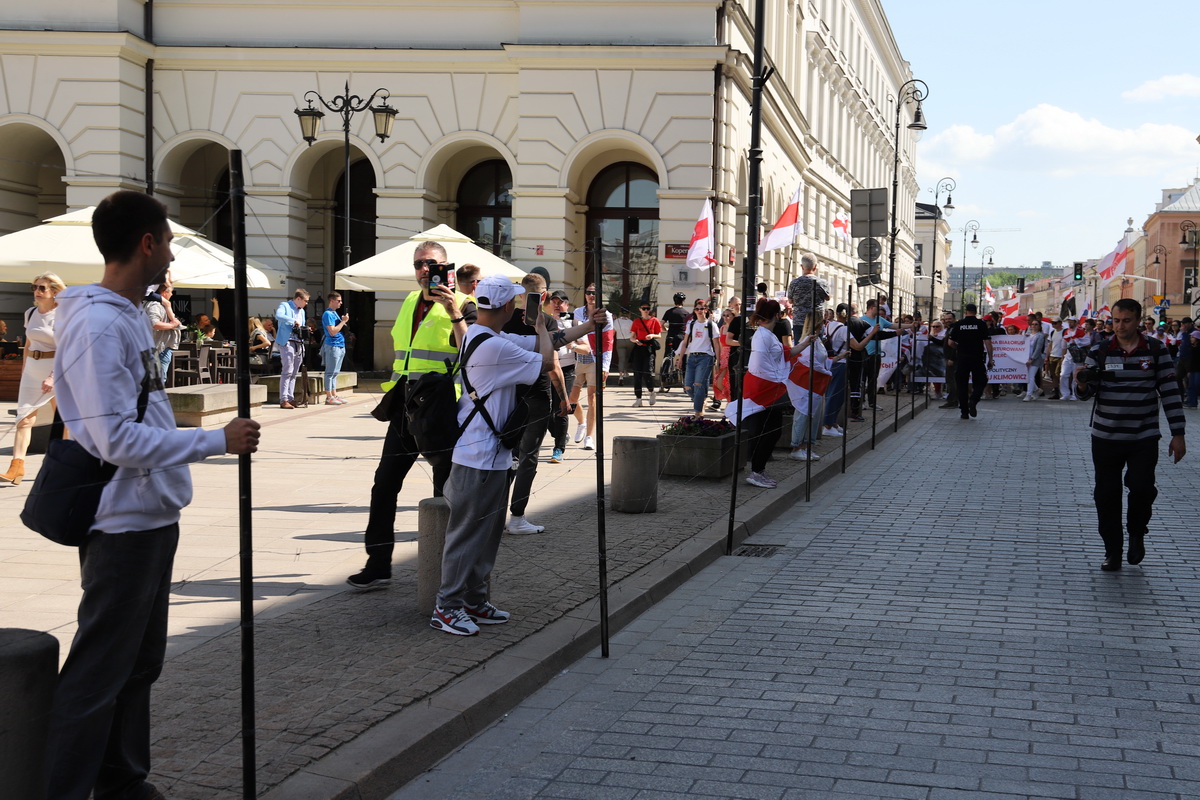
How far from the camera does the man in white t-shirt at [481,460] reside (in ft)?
20.2

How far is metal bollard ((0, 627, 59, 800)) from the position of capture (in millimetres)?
3191

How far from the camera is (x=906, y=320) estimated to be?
33219 millimetres

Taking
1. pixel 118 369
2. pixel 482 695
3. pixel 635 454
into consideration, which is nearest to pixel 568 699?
pixel 482 695

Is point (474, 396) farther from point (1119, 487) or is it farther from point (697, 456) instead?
point (697, 456)

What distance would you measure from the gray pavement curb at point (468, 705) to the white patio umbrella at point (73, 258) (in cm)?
1103

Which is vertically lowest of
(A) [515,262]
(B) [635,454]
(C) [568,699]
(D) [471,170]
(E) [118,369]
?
(C) [568,699]

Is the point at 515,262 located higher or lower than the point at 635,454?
higher

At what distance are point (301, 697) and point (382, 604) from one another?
1713 mm

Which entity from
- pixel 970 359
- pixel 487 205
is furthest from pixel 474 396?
pixel 487 205

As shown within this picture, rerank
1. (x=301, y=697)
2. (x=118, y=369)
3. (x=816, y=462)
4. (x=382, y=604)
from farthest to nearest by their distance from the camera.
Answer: (x=816, y=462) < (x=382, y=604) < (x=301, y=697) < (x=118, y=369)

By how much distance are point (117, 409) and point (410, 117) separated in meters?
24.9

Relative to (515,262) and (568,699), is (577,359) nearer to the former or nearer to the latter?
(568,699)

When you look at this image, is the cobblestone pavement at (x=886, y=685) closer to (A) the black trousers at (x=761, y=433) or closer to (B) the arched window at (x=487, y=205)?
(A) the black trousers at (x=761, y=433)

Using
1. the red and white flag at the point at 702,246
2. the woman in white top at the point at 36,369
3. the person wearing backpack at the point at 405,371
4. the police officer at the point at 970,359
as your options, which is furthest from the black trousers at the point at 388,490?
the police officer at the point at 970,359
